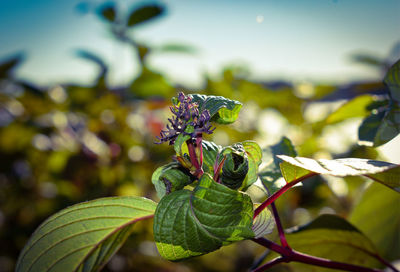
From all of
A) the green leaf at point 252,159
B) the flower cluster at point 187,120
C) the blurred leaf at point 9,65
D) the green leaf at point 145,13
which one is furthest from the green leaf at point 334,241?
the blurred leaf at point 9,65

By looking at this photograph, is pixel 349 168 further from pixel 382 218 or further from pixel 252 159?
pixel 382 218

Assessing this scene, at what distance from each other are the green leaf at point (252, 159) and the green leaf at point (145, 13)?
118 centimetres

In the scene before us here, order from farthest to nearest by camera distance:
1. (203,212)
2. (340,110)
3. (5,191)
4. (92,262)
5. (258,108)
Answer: (5,191), (258,108), (340,110), (92,262), (203,212)

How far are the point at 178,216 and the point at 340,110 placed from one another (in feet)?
1.79

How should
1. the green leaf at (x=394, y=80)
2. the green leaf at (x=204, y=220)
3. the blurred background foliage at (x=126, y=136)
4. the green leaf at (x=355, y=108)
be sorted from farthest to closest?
the blurred background foliage at (x=126, y=136)
the green leaf at (x=355, y=108)
the green leaf at (x=394, y=80)
the green leaf at (x=204, y=220)

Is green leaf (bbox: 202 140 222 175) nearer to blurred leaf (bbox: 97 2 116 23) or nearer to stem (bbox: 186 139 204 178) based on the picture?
stem (bbox: 186 139 204 178)

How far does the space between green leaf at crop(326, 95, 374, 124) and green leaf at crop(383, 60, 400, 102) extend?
0.10 m

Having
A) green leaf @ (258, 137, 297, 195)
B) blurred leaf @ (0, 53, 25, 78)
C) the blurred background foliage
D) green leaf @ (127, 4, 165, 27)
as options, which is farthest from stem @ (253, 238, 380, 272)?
blurred leaf @ (0, 53, 25, 78)

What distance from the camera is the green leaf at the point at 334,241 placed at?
61cm

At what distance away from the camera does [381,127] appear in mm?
537

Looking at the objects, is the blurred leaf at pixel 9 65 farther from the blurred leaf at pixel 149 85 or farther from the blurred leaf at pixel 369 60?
the blurred leaf at pixel 369 60

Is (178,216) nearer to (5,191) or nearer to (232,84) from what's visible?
(232,84)

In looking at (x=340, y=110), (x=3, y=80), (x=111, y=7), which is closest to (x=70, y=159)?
(x=3, y=80)

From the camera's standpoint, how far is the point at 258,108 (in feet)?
4.66
